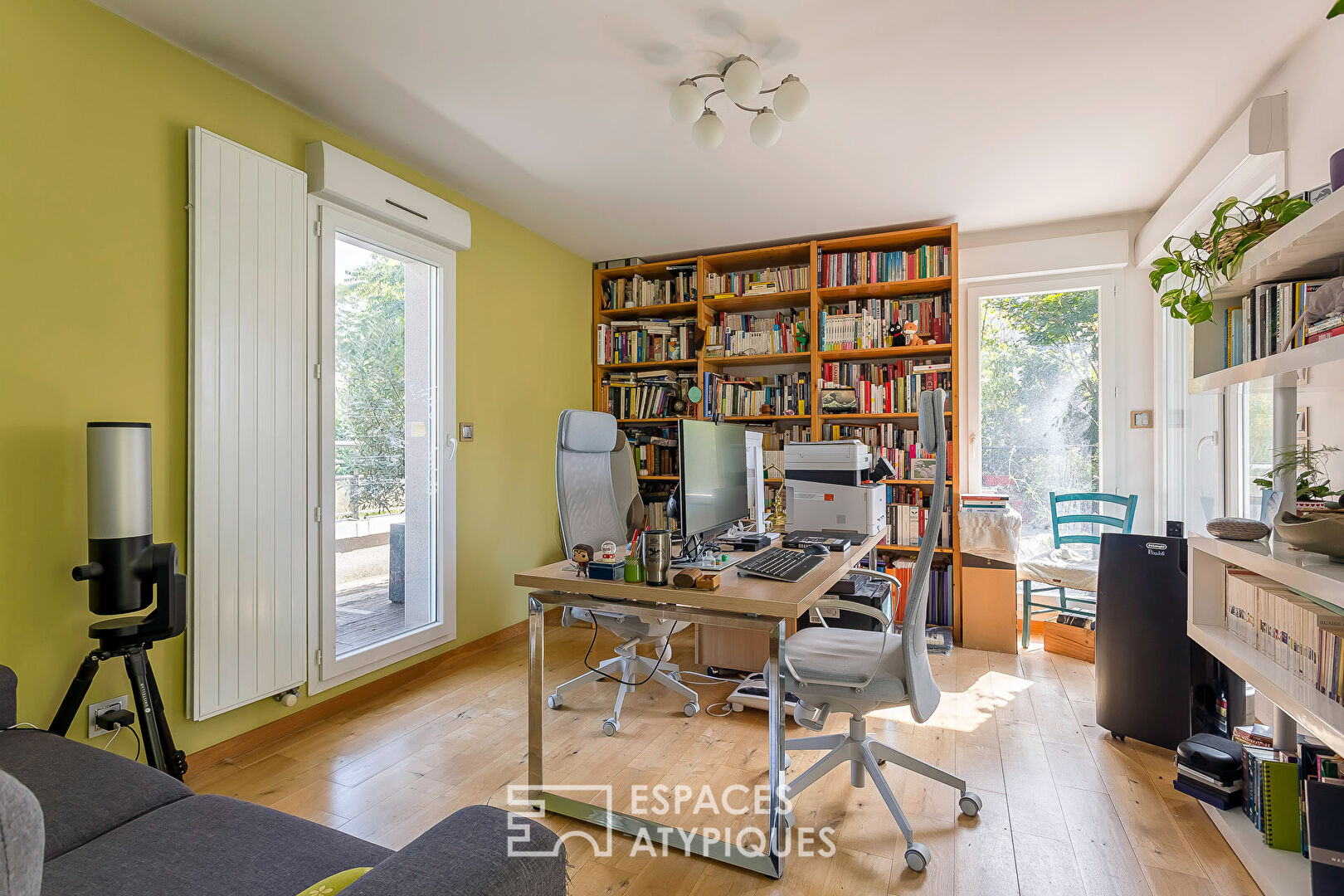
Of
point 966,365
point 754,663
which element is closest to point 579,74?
point 754,663

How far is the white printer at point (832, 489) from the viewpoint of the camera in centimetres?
301

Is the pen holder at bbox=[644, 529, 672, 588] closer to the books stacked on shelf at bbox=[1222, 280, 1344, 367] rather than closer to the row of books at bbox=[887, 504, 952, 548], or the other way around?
the books stacked on shelf at bbox=[1222, 280, 1344, 367]

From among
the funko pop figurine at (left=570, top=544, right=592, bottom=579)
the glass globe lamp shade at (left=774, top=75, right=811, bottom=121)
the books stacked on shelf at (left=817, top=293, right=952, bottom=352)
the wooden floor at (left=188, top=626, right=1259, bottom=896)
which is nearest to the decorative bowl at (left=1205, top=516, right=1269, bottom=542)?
the wooden floor at (left=188, top=626, right=1259, bottom=896)

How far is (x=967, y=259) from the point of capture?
4.32 meters

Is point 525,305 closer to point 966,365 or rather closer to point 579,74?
point 579,74

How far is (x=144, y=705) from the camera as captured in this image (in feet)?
6.20

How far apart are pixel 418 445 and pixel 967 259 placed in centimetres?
367

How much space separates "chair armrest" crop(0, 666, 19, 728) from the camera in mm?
1524

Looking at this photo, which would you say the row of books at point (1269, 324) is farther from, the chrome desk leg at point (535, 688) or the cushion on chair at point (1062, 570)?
the chrome desk leg at point (535, 688)

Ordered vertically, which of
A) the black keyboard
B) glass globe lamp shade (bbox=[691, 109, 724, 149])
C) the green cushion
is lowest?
the green cushion

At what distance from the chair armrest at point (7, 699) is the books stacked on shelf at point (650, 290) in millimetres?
3919

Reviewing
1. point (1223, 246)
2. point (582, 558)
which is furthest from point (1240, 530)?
point (582, 558)

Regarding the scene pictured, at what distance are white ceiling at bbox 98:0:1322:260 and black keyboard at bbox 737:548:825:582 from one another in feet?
6.00

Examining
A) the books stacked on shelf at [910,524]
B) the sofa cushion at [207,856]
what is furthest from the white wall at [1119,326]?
the sofa cushion at [207,856]
